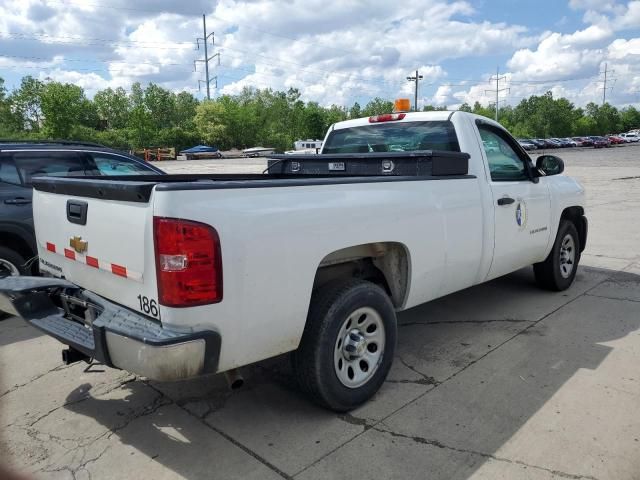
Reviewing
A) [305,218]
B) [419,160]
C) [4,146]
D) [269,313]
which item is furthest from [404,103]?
[4,146]

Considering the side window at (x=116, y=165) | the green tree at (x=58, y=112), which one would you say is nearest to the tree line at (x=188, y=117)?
the green tree at (x=58, y=112)

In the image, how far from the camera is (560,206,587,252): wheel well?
569cm

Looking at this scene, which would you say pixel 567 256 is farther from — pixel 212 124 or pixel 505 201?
pixel 212 124

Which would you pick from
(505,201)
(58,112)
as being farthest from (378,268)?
(58,112)

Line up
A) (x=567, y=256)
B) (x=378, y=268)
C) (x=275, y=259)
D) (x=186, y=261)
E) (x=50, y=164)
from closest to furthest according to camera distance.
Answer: (x=186, y=261)
(x=275, y=259)
(x=378, y=268)
(x=50, y=164)
(x=567, y=256)

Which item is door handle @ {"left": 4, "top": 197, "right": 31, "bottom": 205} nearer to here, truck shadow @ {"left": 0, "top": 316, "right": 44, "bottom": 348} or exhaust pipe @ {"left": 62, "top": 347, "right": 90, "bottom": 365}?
truck shadow @ {"left": 0, "top": 316, "right": 44, "bottom": 348}

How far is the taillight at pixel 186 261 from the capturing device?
2410 millimetres

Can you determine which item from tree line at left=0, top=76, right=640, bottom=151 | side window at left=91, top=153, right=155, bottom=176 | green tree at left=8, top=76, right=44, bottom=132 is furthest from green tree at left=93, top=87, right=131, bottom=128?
side window at left=91, top=153, right=155, bottom=176

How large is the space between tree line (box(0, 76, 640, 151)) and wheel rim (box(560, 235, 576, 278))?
6904 centimetres

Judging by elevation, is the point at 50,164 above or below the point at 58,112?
below

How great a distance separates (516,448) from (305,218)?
5.64 feet

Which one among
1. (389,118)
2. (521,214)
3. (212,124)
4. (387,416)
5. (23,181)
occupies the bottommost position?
(387,416)

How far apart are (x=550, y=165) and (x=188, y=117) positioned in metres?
97.1

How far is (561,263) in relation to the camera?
571 cm
